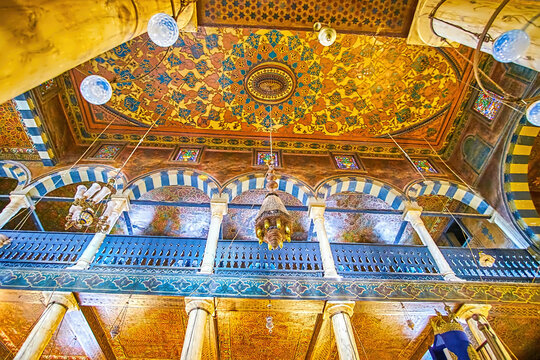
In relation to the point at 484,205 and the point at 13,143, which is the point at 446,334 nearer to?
the point at 484,205

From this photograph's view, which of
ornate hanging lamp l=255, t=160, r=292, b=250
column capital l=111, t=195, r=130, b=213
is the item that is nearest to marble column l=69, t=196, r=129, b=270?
column capital l=111, t=195, r=130, b=213

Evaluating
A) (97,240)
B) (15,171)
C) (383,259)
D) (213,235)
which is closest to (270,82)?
(213,235)

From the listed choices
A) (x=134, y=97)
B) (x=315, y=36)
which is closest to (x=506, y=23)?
(x=315, y=36)

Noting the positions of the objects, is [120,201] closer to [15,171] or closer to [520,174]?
[15,171]

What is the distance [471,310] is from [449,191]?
286cm

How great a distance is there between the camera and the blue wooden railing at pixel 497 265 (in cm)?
483

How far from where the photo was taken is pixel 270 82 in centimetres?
623

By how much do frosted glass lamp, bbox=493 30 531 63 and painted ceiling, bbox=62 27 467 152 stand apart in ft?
12.0

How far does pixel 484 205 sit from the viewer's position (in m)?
6.08

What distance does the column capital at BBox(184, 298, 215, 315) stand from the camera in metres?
4.06

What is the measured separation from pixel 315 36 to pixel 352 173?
2.85 metres

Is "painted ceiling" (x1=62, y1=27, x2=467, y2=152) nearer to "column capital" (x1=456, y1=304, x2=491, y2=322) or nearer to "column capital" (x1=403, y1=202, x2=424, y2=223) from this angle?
"column capital" (x1=403, y1=202, x2=424, y2=223)

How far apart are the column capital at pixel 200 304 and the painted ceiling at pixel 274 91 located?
376 centimetres

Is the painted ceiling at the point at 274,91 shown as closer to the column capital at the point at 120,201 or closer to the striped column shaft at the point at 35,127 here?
the striped column shaft at the point at 35,127
